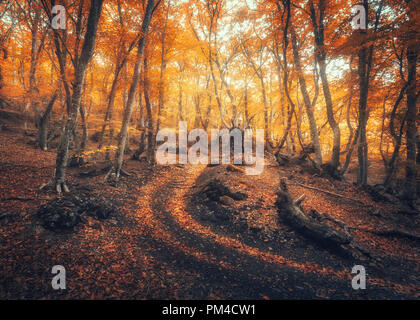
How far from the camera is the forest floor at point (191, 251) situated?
3.58 meters

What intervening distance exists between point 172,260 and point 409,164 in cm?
1191

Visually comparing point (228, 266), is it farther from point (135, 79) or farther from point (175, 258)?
point (135, 79)

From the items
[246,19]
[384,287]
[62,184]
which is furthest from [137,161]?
[246,19]

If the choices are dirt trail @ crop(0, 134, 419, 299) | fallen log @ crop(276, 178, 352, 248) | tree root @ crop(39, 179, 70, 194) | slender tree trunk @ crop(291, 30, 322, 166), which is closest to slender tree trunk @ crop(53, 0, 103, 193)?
tree root @ crop(39, 179, 70, 194)

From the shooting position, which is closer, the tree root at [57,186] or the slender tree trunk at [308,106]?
the tree root at [57,186]

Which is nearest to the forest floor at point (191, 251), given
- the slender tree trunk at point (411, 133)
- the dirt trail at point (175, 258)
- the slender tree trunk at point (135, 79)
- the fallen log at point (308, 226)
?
the dirt trail at point (175, 258)

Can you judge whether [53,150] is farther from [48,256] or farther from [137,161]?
[48,256]

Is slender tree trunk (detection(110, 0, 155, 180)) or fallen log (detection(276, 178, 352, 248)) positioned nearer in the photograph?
fallen log (detection(276, 178, 352, 248))

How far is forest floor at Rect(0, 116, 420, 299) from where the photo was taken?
3582 millimetres

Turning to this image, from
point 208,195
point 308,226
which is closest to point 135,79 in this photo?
point 208,195

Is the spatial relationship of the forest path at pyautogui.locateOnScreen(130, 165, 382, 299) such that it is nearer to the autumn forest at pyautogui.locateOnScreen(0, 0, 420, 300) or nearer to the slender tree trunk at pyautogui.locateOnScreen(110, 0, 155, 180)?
the autumn forest at pyautogui.locateOnScreen(0, 0, 420, 300)

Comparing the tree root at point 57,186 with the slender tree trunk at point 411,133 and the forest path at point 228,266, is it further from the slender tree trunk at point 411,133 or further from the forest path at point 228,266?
the slender tree trunk at point 411,133

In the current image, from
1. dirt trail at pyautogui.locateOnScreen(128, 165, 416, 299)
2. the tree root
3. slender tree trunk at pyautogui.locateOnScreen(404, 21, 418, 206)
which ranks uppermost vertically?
slender tree trunk at pyautogui.locateOnScreen(404, 21, 418, 206)

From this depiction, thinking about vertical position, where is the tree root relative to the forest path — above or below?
above
